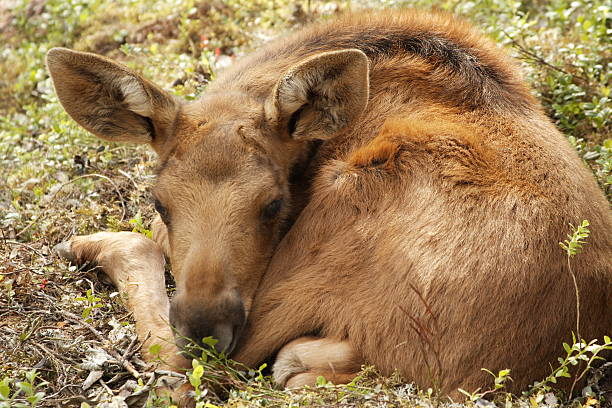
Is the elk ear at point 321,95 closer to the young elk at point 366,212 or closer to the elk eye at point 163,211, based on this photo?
the young elk at point 366,212

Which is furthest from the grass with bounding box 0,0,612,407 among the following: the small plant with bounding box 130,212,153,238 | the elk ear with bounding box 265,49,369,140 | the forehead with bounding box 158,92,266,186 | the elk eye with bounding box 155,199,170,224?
the elk ear with bounding box 265,49,369,140

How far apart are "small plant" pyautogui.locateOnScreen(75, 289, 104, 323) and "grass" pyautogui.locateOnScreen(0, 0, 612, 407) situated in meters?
0.02

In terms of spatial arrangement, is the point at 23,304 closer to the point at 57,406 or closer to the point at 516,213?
the point at 57,406

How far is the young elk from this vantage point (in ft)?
14.7

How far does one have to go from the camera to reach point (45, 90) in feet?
28.7

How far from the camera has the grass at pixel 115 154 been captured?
4.71 metres

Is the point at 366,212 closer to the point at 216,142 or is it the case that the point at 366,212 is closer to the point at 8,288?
the point at 216,142

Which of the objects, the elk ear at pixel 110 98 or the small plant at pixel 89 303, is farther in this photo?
Answer: the small plant at pixel 89 303

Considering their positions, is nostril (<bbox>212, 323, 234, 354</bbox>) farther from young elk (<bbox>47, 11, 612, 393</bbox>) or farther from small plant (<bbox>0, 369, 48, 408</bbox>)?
small plant (<bbox>0, 369, 48, 408</bbox>)

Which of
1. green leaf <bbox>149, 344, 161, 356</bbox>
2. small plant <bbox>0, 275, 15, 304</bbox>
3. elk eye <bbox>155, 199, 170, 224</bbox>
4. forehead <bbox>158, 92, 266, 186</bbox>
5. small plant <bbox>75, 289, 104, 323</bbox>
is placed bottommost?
small plant <bbox>75, 289, 104, 323</bbox>

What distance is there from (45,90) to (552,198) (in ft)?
19.4

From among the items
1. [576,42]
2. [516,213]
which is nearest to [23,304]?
[516,213]

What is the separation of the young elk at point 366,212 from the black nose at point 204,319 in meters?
0.01

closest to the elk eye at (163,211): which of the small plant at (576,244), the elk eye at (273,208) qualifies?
the elk eye at (273,208)
